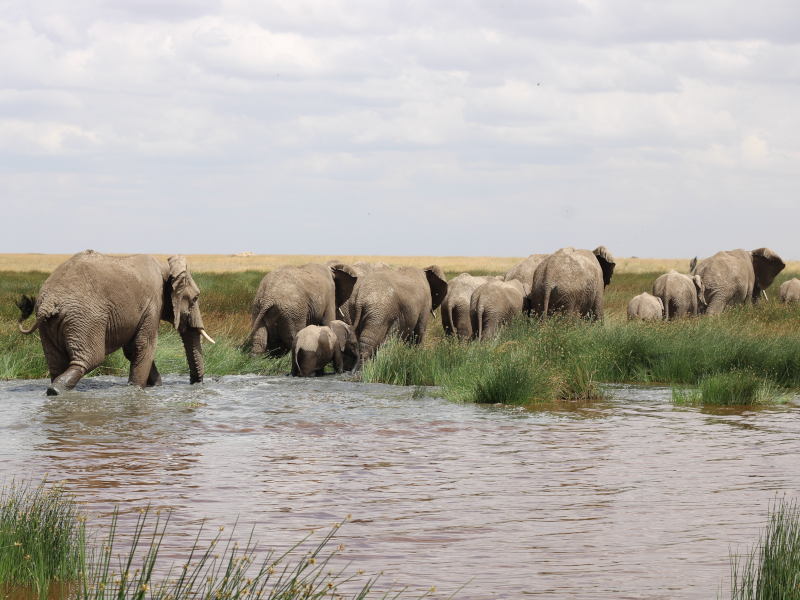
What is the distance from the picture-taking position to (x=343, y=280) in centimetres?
2056

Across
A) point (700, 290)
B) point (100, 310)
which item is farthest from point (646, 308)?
point (100, 310)

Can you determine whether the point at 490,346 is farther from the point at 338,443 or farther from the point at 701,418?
the point at 338,443

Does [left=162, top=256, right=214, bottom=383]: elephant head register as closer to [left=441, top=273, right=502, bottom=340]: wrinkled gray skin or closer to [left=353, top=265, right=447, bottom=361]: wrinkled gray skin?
[left=353, top=265, right=447, bottom=361]: wrinkled gray skin

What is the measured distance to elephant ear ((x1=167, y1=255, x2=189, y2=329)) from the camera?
48.3 ft

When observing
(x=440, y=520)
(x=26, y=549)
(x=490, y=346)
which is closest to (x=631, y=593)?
(x=440, y=520)

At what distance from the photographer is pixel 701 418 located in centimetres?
1311

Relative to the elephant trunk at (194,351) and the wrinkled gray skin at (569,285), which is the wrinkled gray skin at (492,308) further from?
the elephant trunk at (194,351)

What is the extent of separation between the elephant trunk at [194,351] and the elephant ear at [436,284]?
5.98m

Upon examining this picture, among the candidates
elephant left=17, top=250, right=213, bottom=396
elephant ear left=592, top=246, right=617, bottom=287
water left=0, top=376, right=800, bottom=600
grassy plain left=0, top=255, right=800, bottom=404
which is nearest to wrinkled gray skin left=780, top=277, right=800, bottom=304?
elephant ear left=592, top=246, right=617, bottom=287

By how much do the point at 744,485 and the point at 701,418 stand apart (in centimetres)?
437

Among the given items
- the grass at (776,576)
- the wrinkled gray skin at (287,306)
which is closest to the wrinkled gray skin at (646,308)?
the wrinkled gray skin at (287,306)

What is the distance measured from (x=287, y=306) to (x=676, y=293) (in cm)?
1067

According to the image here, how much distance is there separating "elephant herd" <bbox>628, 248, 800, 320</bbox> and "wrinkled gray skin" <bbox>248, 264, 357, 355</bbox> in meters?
7.37

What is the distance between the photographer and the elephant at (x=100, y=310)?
13367mm
